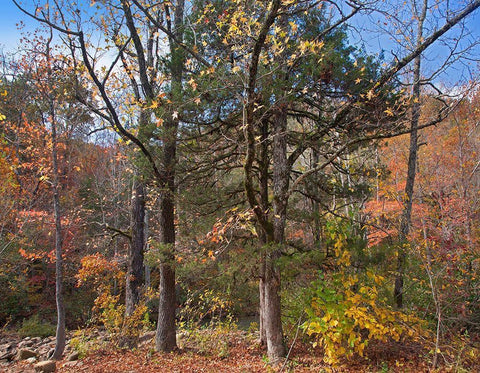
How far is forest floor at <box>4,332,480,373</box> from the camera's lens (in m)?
4.75

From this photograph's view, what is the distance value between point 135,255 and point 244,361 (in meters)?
3.85

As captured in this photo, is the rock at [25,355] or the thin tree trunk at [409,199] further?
the rock at [25,355]

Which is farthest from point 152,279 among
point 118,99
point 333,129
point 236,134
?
point 333,129

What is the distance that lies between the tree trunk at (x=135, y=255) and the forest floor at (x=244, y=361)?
1221mm

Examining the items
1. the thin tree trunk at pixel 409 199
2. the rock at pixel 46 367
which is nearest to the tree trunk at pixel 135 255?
the rock at pixel 46 367

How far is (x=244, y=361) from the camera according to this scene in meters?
5.97

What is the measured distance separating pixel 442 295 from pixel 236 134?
15.2 feet

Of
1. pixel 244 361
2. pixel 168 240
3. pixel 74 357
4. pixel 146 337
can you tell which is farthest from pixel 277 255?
pixel 146 337

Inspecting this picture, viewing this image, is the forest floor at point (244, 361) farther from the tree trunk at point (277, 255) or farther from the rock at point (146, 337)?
the rock at point (146, 337)

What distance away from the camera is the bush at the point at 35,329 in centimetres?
1170

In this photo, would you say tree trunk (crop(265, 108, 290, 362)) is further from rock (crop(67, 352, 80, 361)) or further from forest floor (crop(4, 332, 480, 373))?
rock (crop(67, 352, 80, 361))

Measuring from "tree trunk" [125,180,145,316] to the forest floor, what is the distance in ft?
4.01

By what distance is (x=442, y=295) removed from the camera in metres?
5.35

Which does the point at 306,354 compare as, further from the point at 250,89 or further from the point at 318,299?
the point at 250,89
